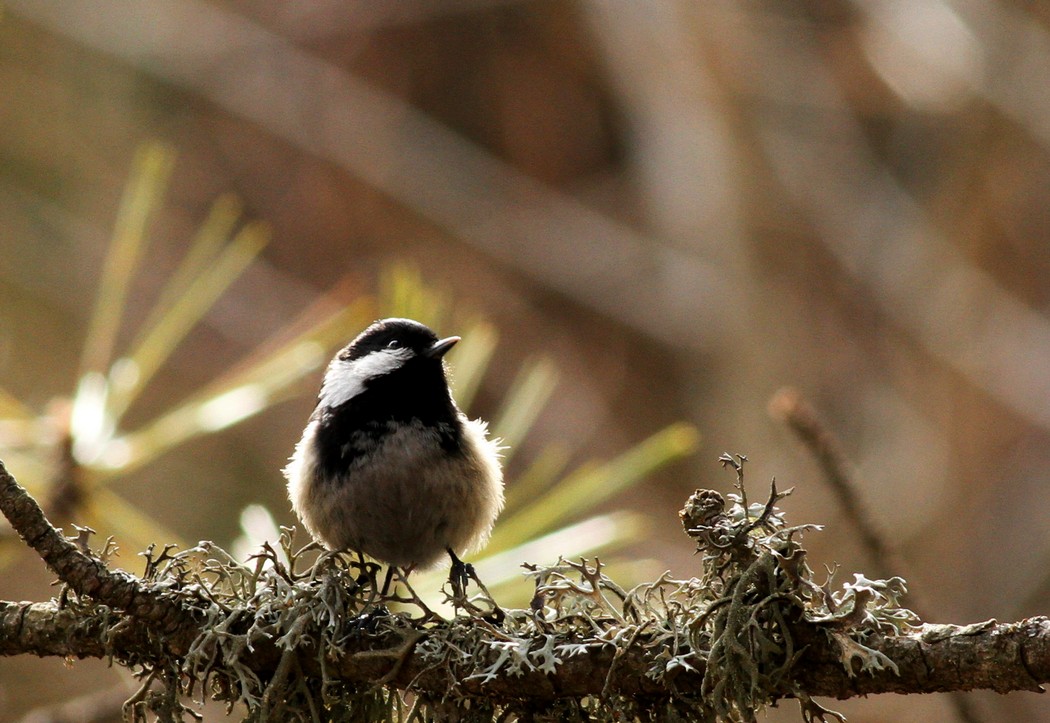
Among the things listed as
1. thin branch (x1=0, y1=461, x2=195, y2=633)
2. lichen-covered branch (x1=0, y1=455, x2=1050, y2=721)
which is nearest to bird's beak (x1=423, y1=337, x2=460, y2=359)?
lichen-covered branch (x1=0, y1=455, x2=1050, y2=721)

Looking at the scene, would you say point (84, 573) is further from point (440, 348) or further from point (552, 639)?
point (440, 348)

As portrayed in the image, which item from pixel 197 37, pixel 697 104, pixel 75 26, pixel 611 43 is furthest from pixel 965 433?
pixel 75 26

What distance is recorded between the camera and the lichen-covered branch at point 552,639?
4.00 ft

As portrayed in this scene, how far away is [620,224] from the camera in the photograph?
6195 millimetres

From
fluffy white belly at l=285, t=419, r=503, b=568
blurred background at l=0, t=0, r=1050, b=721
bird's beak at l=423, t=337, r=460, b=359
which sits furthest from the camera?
blurred background at l=0, t=0, r=1050, b=721

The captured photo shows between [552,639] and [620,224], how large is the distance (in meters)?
4.96

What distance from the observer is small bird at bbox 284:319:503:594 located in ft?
7.07

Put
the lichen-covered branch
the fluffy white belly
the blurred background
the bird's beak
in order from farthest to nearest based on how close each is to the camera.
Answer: the blurred background
the bird's beak
the fluffy white belly
the lichen-covered branch

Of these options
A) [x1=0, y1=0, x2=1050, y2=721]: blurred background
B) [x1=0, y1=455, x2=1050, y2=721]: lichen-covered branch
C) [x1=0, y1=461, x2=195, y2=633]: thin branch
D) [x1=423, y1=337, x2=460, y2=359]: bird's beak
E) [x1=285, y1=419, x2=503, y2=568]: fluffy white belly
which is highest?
[x1=0, y1=0, x2=1050, y2=721]: blurred background

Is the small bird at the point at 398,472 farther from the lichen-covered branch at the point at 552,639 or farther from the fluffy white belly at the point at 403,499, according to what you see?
the lichen-covered branch at the point at 552,639

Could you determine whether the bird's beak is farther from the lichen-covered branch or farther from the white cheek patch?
the lichen-covered branch

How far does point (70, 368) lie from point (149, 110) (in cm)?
149

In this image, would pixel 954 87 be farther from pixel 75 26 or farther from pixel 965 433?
pixel 75 26

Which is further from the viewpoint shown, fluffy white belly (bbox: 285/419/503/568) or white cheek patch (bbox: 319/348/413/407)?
white cheek patch (bbox: 319/348/413/407)
